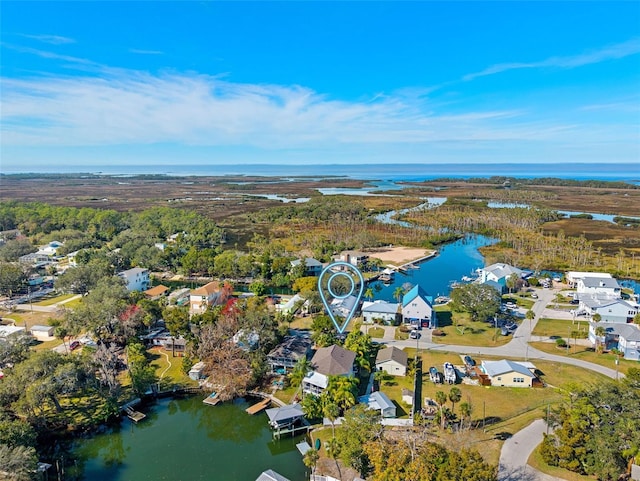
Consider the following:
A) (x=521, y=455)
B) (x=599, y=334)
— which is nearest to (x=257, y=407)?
(x=521, y=455)

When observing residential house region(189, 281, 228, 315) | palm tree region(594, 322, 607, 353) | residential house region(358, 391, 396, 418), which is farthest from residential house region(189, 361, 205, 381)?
palm tree region(594, 322, 607, 353)

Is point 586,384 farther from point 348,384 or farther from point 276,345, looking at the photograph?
point 276,345

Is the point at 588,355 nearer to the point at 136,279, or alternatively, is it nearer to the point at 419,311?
the point at 419,311

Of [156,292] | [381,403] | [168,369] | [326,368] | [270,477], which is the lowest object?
[168,369]

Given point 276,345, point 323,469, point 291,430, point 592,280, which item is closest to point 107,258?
point 276,345

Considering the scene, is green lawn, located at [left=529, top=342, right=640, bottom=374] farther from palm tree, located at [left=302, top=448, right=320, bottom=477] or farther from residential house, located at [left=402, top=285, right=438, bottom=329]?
palm tree, located at [left=302, top=448, right=320, bottom=477]
